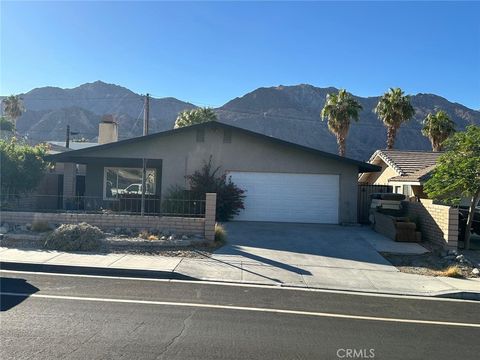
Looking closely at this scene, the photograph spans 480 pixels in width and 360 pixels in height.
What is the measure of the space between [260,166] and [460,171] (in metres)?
8.56

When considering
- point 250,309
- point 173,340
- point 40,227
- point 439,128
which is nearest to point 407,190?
point 439,128

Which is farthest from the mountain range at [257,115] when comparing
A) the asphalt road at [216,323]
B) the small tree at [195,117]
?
the asphalt road at [216,323]

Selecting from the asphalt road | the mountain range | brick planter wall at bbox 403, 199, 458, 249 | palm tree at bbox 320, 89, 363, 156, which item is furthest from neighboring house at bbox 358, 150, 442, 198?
the mountain range

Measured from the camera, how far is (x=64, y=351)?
5047 millimetres

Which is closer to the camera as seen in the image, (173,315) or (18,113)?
(173,315)

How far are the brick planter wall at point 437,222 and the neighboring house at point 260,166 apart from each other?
3.67m

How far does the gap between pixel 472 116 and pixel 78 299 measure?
5263 inches

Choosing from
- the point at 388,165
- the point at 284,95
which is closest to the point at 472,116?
the point at 284,95

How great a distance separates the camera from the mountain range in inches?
3757

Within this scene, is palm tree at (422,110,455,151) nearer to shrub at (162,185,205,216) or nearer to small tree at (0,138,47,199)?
shrub at (162,185,205,216)

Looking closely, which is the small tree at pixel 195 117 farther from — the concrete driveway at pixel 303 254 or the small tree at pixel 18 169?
the concrete driveway at pixel 303 254

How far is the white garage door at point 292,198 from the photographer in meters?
19.7

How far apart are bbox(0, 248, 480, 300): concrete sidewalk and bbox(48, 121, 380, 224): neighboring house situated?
839 centimetres

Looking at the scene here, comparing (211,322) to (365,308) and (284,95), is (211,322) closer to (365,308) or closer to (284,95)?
(365,308)
